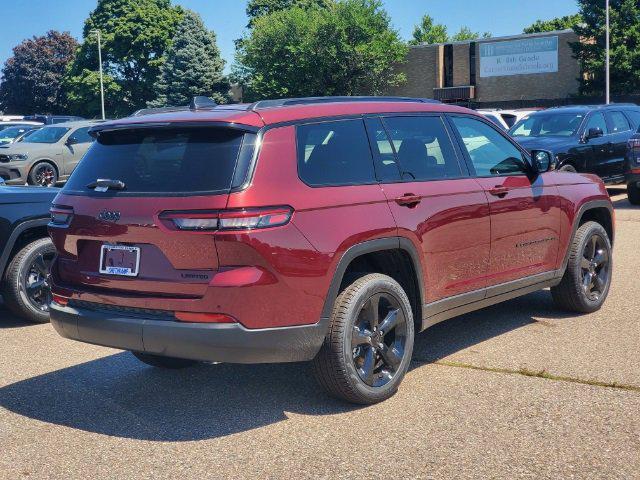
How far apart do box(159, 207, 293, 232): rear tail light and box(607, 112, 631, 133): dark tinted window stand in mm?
13373

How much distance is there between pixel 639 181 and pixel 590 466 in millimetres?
11617

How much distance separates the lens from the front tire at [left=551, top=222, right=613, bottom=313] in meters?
6.64

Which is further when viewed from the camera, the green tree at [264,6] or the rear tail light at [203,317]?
the green tree at [264,6]

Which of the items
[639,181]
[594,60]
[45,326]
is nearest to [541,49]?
[594,60]

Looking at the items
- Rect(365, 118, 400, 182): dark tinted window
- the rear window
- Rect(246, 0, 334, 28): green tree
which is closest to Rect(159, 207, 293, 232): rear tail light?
the rear window

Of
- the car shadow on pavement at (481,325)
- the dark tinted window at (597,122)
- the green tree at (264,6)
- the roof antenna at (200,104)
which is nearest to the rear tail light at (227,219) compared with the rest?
the roof antenna at (200,104)

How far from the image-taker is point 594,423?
4324 millimetres

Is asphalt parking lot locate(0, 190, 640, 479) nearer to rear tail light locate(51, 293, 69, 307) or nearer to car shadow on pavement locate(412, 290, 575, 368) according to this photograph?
car shadow on pavement locate(412, 290, 575, 368)

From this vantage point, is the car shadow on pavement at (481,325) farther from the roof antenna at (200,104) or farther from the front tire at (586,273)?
the roof antenna at (200,104)

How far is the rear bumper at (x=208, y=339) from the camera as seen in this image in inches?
164

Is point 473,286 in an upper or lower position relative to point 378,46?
lower

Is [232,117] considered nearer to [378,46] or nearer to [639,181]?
[639,181]

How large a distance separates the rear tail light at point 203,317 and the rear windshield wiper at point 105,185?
842 mm

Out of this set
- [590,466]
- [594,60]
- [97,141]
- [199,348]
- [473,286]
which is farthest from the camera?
[594,60]
